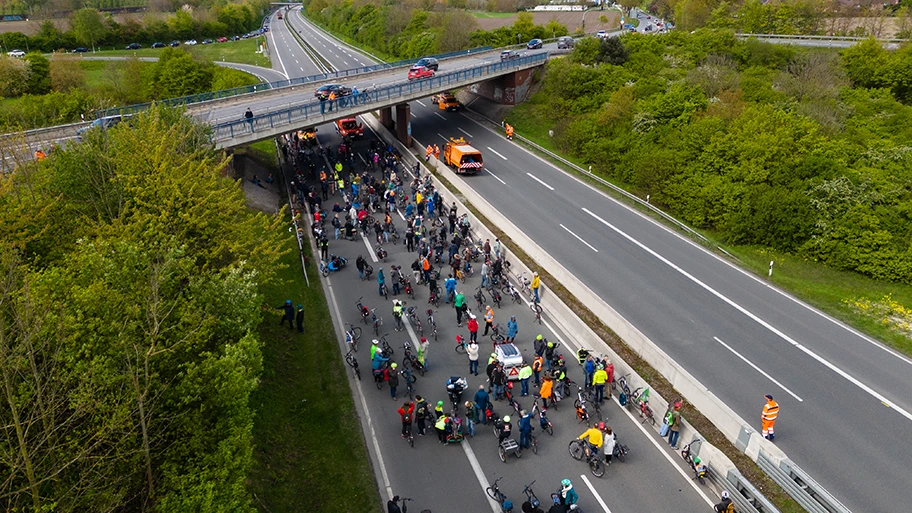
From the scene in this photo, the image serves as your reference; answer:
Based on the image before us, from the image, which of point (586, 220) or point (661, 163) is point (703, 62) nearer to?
point (661, 163)

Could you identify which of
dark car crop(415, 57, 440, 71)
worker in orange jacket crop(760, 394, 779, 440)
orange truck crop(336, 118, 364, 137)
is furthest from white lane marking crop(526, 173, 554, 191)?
worker in orange jacket crop(760, 394, 779, 440)

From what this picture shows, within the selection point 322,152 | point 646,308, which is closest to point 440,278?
point 646,308

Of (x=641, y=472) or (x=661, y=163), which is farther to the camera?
(x=661, y=163)

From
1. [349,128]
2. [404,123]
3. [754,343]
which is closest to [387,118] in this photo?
[349,128]

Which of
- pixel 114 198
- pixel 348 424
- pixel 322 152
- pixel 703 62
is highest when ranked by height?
pixel 703 62

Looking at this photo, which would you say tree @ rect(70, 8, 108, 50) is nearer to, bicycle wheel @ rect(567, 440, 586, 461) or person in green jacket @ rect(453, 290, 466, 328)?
person in green jacket @ rect(453, 290, 466, 328)

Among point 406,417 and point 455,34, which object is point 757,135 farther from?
point 455,34
